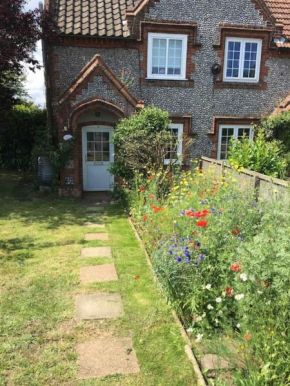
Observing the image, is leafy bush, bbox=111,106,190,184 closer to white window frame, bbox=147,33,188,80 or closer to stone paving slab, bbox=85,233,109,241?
white window frame, bbox=147,33,188,80

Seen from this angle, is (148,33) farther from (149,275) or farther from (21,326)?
(21,326)

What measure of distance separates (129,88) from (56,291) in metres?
9.37

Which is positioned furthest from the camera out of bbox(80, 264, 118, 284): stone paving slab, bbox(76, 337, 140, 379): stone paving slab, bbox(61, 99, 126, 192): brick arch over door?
bbox(61, 99, 126, 192): brick arch over door

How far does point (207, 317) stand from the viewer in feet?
14.1

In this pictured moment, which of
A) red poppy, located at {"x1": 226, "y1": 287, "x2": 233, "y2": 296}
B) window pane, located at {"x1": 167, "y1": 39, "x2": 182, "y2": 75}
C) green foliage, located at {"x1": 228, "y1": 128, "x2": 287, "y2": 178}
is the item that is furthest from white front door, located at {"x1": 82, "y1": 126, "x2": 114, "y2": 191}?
red poppy, located at {"x1": 226, "y1": 287, "x2": 233, "y2": 296}

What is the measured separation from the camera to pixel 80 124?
40.5 ft

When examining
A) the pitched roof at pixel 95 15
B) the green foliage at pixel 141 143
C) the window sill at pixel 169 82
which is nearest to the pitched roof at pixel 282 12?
the pitched roof at pixel 95 15

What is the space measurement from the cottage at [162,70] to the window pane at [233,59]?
0.04 m

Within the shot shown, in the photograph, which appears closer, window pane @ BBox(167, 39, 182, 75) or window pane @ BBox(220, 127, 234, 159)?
window pane @ BBox(167, 39, 182, 75)

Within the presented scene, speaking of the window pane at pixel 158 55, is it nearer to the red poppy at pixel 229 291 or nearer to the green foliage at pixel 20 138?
the green foliage at pixel 20 138

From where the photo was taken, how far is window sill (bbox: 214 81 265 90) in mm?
13438

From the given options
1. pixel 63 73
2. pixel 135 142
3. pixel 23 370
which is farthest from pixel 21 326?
pixel 63 73

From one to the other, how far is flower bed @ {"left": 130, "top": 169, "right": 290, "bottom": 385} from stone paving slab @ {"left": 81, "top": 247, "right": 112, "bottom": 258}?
889 mm

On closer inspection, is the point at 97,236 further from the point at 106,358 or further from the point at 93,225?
the point at 106,358
